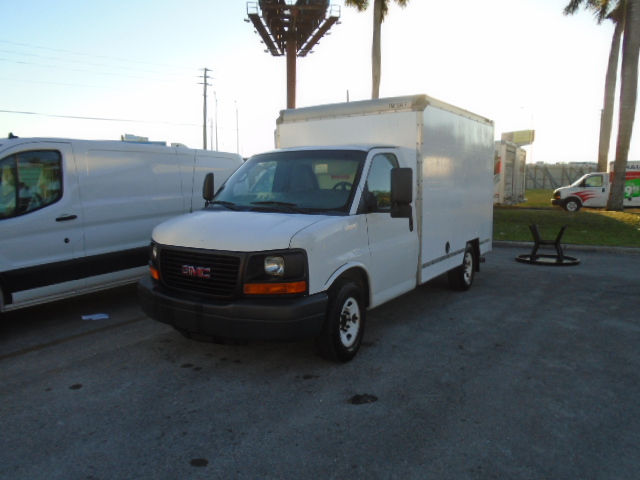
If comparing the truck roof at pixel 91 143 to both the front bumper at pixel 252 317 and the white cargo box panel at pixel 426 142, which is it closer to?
the white cargo box panel at pixel 426 142

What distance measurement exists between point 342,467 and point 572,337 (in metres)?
3.80

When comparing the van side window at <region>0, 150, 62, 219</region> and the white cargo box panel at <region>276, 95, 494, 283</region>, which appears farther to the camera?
the white cargo box panel at <region>276, 95, 494, 283</region>

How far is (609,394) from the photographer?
14.0 ft

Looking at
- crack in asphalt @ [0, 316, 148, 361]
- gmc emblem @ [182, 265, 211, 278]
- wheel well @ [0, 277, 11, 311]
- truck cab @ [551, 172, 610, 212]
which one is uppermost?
truck cab @ [551, 172, 610, 212]

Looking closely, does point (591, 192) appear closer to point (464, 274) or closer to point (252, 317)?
point (464, 274)

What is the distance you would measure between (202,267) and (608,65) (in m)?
28.3

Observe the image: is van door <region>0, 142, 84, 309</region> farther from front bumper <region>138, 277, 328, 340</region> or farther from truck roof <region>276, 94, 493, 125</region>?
truck roof <region>276, 94, 493, 125</region>

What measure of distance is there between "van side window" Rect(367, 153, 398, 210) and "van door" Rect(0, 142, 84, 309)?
366 cm

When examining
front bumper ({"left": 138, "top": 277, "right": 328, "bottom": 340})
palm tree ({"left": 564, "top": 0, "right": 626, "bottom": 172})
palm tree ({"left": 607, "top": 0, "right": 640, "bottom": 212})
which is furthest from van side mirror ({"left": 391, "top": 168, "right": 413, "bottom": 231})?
palm tree ({"left": 564, "top": 0, "right": 626, "bottom": 172})

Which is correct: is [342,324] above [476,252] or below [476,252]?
below

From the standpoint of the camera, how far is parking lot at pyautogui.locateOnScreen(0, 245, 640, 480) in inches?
126

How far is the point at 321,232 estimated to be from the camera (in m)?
4.44

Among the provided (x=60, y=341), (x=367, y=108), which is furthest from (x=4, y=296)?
(x=367, y=108)

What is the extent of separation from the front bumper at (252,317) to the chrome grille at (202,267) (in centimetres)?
11
